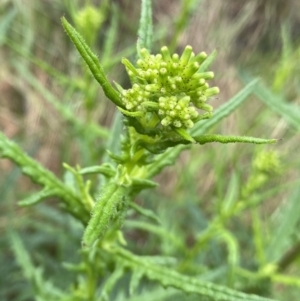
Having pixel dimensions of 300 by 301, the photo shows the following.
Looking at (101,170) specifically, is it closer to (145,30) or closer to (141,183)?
(141,183)

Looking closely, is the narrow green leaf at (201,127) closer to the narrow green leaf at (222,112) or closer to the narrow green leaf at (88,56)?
the narrow green leaf at (222,112)

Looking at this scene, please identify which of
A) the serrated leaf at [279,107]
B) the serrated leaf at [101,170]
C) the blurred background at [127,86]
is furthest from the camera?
the blurred background at [127,86]

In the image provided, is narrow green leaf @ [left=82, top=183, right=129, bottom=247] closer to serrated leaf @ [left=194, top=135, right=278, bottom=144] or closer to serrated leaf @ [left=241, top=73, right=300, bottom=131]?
serrated leaf @ [left=194, top=135, right=278, bottom=144]

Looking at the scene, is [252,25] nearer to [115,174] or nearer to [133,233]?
[133,233]

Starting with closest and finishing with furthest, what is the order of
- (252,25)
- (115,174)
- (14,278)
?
(115,174) < (14,278) < (252,25)

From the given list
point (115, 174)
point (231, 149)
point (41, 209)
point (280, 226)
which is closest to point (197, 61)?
point (115, 174)

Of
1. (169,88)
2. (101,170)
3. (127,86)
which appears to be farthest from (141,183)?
(127,86)

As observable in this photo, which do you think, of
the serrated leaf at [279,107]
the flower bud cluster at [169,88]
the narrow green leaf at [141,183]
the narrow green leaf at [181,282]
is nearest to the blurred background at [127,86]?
the serrated leaf at [279,107]

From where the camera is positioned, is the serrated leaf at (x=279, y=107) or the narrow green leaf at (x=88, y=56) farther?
the serrated leaf at (x=279, y=107)

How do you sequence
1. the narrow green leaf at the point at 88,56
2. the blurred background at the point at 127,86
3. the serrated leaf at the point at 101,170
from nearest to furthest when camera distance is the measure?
the narrow green leaf at the point at 88,56
the serrated leaf at the point at 101,170
the blurred background at the point at 127,86
